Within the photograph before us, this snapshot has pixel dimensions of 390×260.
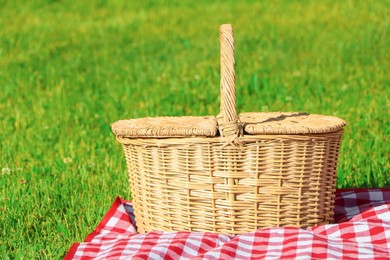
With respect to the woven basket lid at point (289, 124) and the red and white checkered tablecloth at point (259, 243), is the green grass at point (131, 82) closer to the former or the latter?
the red and white checkered tablecloth at point (259, 243)

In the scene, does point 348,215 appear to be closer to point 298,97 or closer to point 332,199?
point 332,199

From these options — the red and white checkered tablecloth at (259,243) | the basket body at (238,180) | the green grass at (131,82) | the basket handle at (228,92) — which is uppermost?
the basket handle at (228,92)

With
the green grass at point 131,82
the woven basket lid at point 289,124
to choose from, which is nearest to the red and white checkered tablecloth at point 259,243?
the green grass at point 131,82

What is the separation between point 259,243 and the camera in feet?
10.6

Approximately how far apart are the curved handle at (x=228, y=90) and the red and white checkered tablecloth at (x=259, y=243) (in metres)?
0.47

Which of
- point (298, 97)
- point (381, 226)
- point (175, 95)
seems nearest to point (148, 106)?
point (175, 95)

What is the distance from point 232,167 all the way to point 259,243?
1.12ft

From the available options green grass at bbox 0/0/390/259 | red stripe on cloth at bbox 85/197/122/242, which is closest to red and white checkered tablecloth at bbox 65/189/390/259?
red stripe on cloth at bbox 85/197/122/242

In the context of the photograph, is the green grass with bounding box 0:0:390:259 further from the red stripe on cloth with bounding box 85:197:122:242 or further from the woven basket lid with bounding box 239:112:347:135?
the woven basket lid with bounding box 239:112:347:135

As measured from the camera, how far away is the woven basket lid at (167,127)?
324 cm

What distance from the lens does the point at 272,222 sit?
3.37 m

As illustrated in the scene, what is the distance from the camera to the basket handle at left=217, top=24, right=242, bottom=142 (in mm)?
3205

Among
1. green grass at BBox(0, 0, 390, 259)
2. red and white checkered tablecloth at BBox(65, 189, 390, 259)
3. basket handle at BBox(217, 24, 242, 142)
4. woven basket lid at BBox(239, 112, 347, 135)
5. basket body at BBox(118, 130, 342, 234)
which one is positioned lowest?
green grass at BBox(0, 0, 390, 259)

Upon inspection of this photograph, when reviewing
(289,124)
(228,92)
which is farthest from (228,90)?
(289,124)
